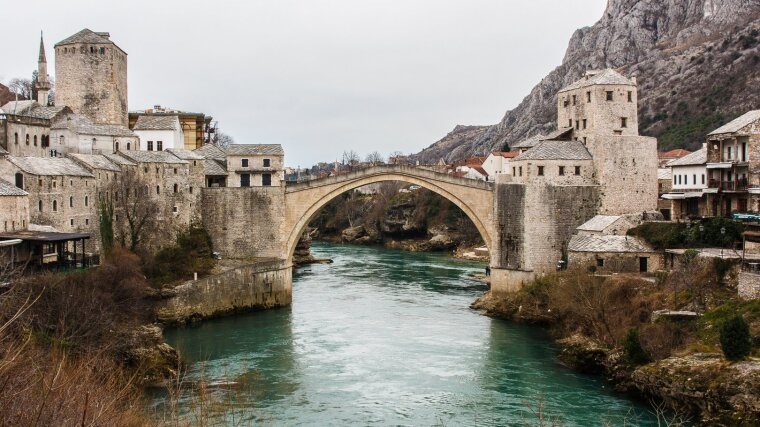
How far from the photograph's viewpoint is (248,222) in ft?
137

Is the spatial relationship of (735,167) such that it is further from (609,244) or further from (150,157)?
(150,157)

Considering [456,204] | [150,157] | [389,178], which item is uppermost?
[150,157]

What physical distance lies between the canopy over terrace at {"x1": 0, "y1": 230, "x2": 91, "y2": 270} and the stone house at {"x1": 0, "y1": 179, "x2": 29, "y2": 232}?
342 millimetres

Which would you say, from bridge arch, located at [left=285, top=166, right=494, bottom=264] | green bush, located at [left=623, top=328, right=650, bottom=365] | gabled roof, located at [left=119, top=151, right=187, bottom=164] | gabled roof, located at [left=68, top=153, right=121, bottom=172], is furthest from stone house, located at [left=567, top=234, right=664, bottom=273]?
gabled roof, located at [left=68, top=153, right=121, bottom=172]

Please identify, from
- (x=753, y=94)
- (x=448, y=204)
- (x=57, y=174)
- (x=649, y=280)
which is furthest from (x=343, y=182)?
(x=753, y=94)

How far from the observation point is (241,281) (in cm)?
3934

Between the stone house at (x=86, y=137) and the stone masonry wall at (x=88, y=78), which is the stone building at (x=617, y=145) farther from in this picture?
the stone masonry wall at (x=88, y=78)

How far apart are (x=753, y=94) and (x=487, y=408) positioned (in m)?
57.7

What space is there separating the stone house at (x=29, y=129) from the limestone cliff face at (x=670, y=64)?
49.7 meters

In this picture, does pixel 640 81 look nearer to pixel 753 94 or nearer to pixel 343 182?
pixel 753 94

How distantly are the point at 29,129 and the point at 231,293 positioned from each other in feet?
39.4

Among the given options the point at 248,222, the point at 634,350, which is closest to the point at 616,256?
the point at 634,350

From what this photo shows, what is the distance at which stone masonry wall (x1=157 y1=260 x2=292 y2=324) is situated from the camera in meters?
36.2

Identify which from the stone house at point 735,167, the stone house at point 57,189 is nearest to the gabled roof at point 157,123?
the stone house at point 57,189
